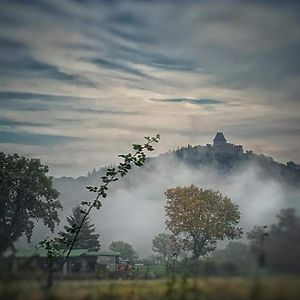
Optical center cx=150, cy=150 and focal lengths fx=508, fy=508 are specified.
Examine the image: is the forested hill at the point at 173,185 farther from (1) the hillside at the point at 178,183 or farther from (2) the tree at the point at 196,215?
(2) the tree at the point at 196,215

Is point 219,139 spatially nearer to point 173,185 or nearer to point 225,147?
point 225,147

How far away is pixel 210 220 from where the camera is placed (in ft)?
87.8

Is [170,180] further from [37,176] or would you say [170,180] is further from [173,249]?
[37,176]

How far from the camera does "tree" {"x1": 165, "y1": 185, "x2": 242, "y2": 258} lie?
80.2 ft

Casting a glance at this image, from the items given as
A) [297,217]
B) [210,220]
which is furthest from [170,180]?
[297,217]

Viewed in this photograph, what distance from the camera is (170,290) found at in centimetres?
385

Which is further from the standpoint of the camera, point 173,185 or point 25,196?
point 25,196

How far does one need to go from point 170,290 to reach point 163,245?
2088 cm

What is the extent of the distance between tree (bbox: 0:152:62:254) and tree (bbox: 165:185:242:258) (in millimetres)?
5789

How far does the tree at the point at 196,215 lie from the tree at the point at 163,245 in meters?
0.59

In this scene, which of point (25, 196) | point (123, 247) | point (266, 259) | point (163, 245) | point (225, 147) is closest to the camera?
point (266, 259)

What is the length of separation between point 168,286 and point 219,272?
412 millimetres

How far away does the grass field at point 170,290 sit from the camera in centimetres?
348

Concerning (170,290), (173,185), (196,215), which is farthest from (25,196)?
(170,290)
